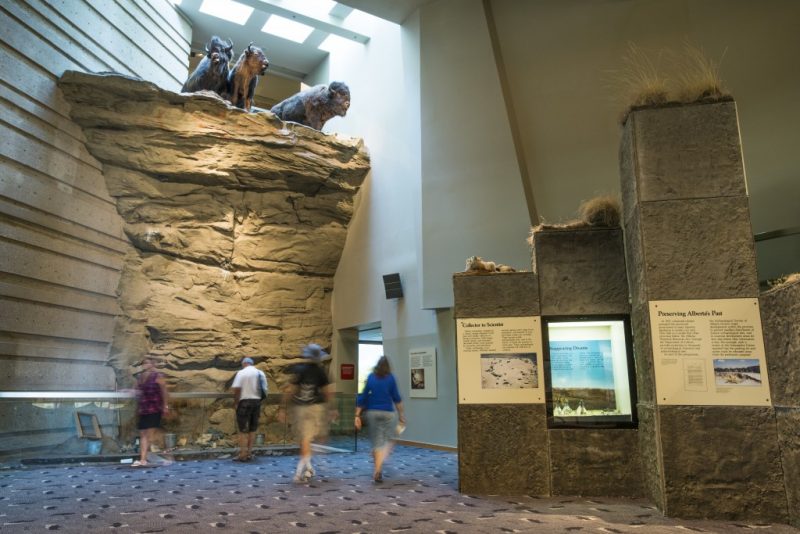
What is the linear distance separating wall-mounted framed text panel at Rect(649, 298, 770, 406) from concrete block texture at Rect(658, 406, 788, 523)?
12 centimetres

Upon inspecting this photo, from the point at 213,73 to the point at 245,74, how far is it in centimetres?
73

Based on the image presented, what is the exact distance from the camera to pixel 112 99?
10734 millimetres

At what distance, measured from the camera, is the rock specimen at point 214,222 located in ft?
36.7

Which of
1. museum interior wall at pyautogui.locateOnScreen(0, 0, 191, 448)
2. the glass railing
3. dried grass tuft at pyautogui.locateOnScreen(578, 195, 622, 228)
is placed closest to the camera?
dried grass tuft at pyautogui.locateOnScreen(578, 195, 622, 228)

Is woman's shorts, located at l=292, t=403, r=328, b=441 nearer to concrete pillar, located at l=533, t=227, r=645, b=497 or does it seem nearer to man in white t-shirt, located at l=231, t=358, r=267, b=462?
man in white t-shirt, located at l=231, t=358, r=267, b=462

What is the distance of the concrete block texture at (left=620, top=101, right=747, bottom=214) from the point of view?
4750 millimetres

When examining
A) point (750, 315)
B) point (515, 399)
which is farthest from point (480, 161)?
point (750, 315)

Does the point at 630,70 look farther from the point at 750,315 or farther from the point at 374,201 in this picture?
the point at 374,201

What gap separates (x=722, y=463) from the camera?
444cm

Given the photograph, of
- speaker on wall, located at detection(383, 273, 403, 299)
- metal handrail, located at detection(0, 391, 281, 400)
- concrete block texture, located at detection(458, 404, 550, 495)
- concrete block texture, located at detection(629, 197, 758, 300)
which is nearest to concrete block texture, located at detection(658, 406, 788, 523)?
concrete block texture, located at detection(629, 197, 758, 300)

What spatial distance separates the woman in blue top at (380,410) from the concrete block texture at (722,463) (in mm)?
3050

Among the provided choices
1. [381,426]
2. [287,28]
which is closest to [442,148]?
[381,426]

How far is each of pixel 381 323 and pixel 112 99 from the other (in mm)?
7328

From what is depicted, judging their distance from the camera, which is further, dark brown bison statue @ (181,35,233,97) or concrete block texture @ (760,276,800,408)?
dark brown bison statue @ (181,35,233,97)
